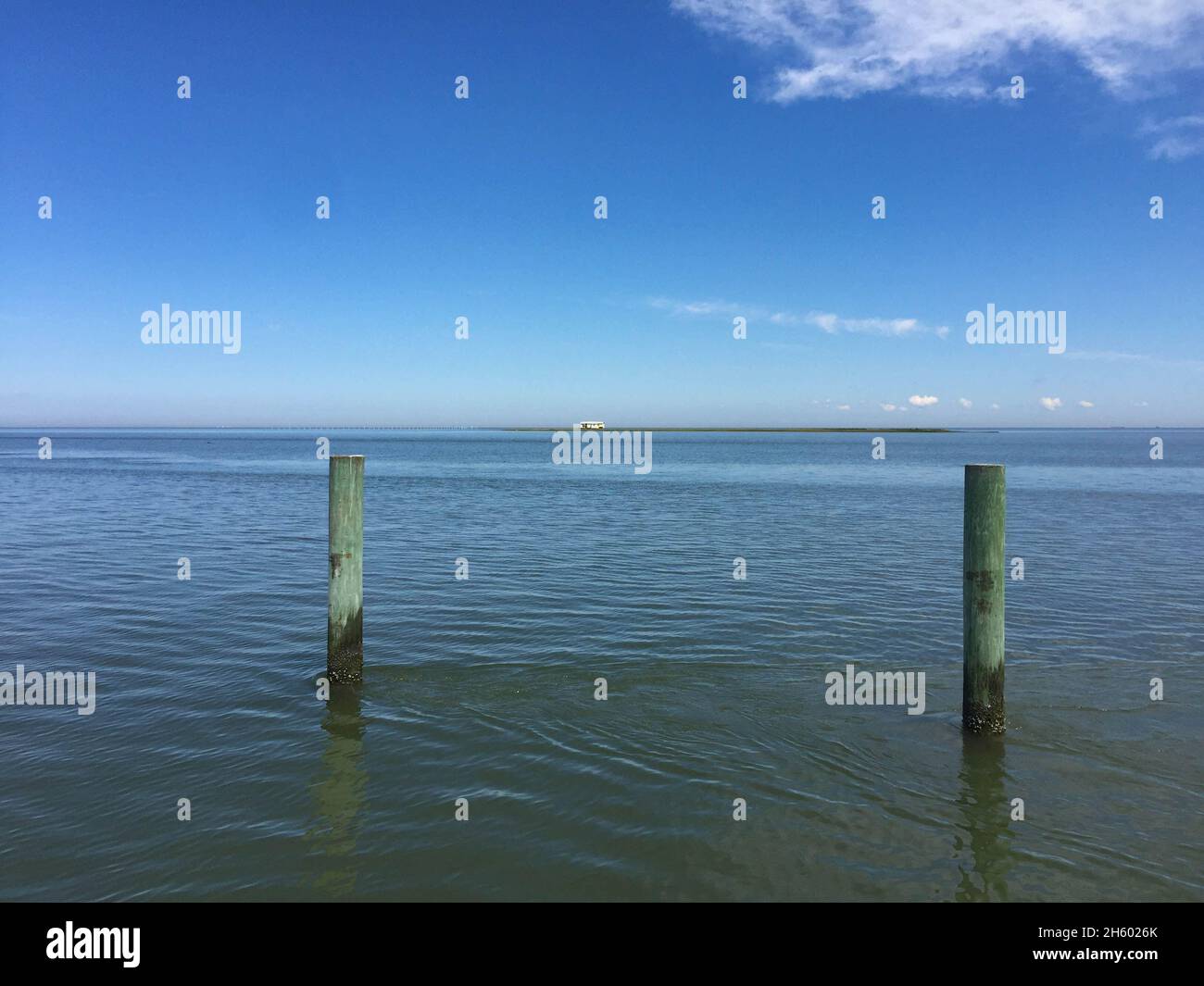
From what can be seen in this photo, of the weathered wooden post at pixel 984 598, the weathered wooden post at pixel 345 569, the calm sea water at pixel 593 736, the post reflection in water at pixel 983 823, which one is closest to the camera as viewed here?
the post reflection in water at pixel 983 823

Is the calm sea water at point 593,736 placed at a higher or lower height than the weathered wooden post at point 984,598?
lower

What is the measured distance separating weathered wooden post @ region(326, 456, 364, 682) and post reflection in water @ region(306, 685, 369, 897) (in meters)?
→ 0.61

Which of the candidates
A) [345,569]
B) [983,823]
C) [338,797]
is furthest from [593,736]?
[983,823]

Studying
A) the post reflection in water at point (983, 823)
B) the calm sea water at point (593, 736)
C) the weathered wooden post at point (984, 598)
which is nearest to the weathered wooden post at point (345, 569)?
the calm sea water at point (593, 736)

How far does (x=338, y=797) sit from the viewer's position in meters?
8.45

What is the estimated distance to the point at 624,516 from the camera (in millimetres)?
35688

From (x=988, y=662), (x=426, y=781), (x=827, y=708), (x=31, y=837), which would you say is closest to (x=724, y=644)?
(x=827, y=708)

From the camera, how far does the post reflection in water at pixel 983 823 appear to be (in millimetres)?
7055

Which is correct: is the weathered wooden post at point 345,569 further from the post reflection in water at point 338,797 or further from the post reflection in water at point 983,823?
the post reflection in water at point 983,823

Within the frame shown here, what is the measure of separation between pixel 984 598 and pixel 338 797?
7.71 metres

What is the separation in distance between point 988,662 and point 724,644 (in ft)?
17.2

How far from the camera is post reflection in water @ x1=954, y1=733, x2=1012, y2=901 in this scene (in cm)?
705

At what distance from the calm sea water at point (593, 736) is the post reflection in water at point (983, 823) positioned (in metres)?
0.03
